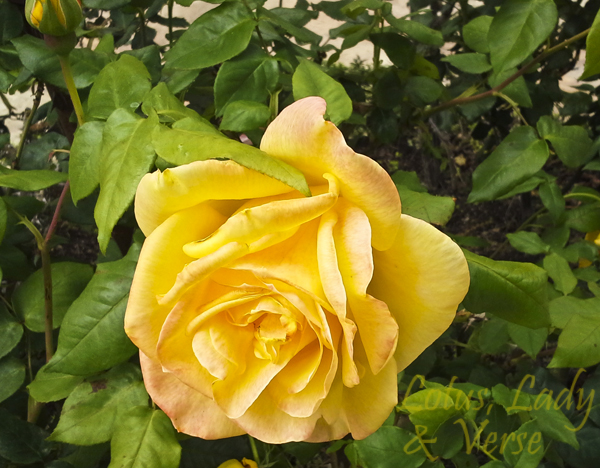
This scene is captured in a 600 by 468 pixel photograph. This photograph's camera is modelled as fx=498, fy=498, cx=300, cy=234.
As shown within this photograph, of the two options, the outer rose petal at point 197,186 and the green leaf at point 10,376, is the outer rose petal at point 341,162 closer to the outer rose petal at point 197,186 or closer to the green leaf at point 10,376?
the outer rose petal at point 197,186

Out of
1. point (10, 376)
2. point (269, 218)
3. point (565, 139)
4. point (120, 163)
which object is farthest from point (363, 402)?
point (565, 139)

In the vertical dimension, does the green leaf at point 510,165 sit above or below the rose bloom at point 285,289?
below

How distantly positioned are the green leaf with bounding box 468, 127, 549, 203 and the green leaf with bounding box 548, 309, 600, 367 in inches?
9.1

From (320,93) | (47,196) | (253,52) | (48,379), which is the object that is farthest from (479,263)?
(47,196)

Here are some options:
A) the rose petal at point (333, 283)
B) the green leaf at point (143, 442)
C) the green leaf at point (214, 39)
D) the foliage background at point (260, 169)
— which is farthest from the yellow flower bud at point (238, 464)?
the green leaf at point (214, 39)

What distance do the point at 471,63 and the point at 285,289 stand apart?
70cm

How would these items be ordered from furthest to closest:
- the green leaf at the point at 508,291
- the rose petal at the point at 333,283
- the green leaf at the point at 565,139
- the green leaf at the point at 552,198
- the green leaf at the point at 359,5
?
1. the green leaf at the point at 552,198
2. the green leaf at the point at 565,139
3. the green leaf at the point at 359,5
4. the green leaf at the point at 508,291
5. the rose petal at the point at 333,283

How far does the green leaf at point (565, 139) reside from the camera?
777 millimetres

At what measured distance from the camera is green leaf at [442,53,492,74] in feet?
2.79

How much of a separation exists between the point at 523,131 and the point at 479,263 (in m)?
0.43

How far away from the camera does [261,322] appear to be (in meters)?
0.36

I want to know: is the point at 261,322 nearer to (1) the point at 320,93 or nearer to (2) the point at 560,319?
(1) the point at 320,93

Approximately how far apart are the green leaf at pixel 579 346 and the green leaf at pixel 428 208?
0.22 meters

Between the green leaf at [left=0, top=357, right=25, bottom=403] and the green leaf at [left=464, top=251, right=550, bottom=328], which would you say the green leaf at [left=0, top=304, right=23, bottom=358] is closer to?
the green leaf at [left=0, top=357, right=25, bottom=403]
